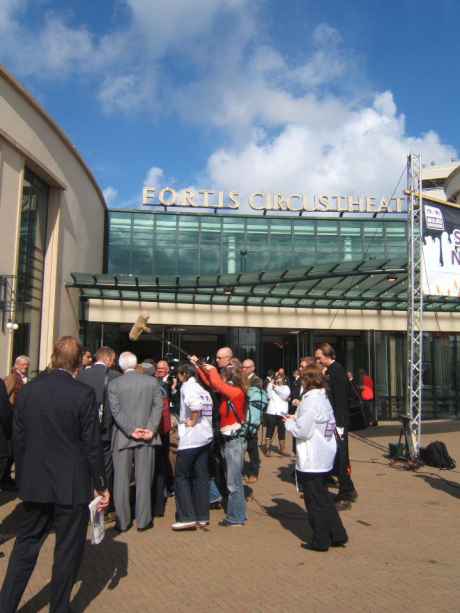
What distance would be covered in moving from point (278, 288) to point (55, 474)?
13.8 m

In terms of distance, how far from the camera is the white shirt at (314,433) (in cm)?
508

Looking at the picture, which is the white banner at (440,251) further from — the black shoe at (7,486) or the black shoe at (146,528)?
the black shoe at (7,486)

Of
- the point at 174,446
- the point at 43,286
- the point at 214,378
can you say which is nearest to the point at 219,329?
the point at 43,286

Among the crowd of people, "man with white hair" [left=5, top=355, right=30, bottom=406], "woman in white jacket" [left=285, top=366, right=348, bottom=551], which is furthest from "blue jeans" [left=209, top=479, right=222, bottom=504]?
"man with white hair" [left=5, top=355, right=30, bottom=406]

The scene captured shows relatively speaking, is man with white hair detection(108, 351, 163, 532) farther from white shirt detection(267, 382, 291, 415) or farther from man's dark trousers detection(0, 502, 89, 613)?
white shirt detection(267, 382, 291, 415)

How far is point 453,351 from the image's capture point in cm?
2120

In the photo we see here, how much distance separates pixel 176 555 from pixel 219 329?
17.4 metres

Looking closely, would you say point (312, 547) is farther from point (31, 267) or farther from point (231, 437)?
point (31, 267)

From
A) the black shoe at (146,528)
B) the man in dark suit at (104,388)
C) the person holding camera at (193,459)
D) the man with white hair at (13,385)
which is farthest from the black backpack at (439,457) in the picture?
the man with white hair at (13,385)

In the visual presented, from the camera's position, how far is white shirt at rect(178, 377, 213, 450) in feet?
18.8

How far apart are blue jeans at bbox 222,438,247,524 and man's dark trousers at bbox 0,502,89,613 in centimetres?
255

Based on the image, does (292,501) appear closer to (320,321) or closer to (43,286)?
(43,286)

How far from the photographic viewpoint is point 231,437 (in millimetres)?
5938

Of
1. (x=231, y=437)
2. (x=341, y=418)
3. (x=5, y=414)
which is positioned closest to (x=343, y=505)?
(x=341, y=418)
